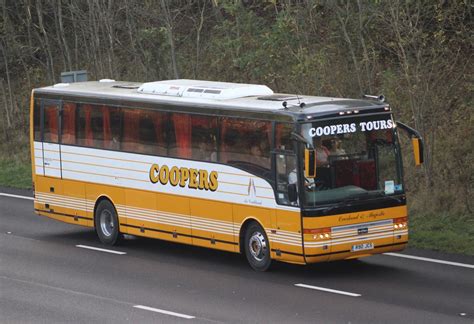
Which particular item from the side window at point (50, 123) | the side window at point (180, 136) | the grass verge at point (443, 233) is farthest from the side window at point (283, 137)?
the side window at point (50, 123)

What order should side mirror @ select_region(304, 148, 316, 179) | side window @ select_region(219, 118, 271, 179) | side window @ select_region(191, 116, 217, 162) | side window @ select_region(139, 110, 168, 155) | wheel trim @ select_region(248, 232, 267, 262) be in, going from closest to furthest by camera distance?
side mirror @ select_region(304, 148, 316, 179)
side window @ select_region(219, 118, 271, 179)
wheel trim @ select_region(248, 232, 267, 262)
side window @ select_region(191, 116, 217, 162)
side window @ select_region(139, 110, 168, 155)

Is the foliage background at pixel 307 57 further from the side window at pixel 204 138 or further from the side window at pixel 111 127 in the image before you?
the side window at pixel 111 127

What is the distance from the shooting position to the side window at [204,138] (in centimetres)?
2123

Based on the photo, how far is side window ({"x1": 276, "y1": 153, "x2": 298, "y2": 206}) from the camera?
1953cm

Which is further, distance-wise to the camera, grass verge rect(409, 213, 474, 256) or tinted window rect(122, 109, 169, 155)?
tinted window rect(122, 109, 169, 155)

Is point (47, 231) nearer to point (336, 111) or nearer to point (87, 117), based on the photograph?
point (87, 117)

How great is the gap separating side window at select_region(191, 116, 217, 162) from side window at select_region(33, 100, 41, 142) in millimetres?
4909

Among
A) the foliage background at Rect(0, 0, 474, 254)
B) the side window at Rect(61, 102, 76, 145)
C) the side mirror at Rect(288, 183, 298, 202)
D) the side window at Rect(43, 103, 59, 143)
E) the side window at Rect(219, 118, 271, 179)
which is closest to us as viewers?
the side mirror at Rect(288, 183, 298, 202)

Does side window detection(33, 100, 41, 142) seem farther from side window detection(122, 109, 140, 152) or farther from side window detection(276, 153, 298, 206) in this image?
side window detection(276, 153, 298, 206)

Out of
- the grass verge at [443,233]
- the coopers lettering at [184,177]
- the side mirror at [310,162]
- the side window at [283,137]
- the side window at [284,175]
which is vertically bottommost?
the grass verge at [443,233]

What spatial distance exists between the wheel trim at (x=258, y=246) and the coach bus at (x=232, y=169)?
2cm

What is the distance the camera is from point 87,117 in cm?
2423

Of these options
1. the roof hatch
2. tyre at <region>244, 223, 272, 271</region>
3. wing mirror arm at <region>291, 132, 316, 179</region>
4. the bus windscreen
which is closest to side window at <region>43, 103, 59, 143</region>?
the roof hatch

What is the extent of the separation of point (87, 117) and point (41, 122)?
158 centimetres
